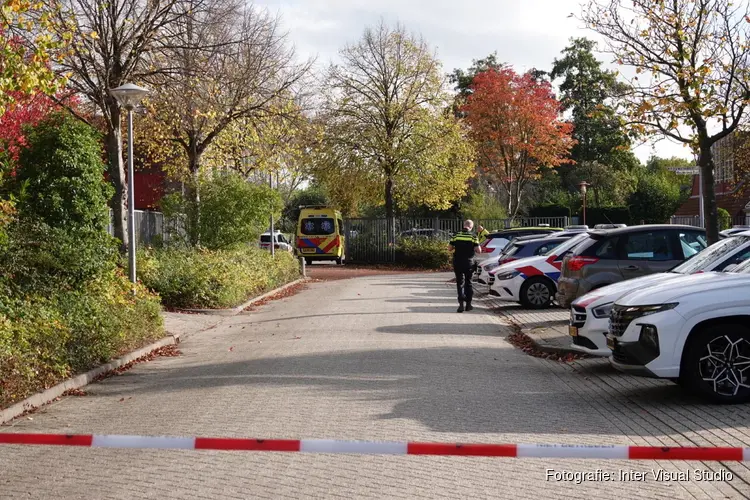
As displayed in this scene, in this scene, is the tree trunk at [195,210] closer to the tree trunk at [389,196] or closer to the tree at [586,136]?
the tree trunk at [389,196]

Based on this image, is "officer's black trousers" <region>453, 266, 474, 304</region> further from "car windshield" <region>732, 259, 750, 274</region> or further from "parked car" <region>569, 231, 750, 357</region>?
"car windshield" <region>732, 259, 750, 274</region>

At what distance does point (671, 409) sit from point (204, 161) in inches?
972

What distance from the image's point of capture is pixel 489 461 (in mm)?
6504

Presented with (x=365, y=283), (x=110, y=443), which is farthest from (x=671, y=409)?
(x=365, y=283)

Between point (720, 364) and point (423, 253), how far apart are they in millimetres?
35425

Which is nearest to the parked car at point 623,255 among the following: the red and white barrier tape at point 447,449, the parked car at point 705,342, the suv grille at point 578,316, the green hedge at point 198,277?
the suv grille at point 578,316

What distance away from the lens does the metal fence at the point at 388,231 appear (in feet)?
149

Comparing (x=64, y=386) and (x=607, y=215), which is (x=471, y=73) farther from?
(x=64, y=386)

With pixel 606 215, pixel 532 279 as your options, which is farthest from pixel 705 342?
pixel 606 215

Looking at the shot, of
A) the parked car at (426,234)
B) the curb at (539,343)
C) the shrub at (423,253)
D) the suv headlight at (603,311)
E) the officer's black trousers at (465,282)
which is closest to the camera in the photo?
the suv headlight at (603,311)

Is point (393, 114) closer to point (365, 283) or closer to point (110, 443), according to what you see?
point (365, 283)

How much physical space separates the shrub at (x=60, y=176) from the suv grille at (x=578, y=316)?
7.23 metres

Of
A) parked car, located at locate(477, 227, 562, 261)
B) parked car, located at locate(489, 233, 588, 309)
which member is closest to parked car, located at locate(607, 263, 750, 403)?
parked car, located at locate(489, 233, 588, 309)

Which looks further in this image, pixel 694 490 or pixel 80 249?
pixel 80 249
